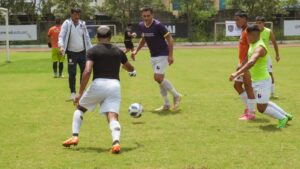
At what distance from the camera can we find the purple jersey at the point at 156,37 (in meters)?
11.0

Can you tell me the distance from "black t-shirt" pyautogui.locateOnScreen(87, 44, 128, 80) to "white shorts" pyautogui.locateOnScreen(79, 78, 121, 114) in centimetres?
9

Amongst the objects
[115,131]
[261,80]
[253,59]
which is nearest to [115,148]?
[115,131]

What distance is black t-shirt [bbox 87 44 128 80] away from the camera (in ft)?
24.0

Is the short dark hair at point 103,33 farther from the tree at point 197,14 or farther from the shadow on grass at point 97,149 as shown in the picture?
the tree at point 197,14

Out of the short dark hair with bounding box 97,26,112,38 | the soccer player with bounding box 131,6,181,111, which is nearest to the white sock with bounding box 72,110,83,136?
the short dark hair with bounding box 97,26,112,38

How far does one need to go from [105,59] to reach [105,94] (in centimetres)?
48

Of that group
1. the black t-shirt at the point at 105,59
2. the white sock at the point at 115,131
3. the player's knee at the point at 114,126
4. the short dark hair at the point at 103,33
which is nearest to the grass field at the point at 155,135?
the white sock at the point at 115,131

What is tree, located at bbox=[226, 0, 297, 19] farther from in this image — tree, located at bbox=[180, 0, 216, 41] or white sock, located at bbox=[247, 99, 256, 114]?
white sock, located at bbox=[247, 99, 256, 114]

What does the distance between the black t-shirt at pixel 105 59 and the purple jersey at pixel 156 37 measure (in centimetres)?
354

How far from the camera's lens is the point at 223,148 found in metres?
7.35

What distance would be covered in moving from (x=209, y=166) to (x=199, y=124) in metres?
3.00

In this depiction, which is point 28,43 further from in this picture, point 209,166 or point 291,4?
point 209,166

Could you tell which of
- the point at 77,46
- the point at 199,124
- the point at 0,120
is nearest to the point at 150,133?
the point at 199,124

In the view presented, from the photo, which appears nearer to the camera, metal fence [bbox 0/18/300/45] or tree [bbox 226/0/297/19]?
metal fence [bbox 0/18/300/45]
